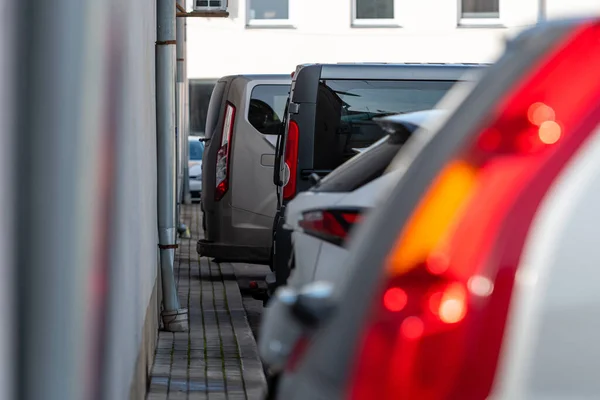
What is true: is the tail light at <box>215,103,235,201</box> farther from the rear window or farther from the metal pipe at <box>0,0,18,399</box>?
the metal pipe at <box>0,0,18,399</box>

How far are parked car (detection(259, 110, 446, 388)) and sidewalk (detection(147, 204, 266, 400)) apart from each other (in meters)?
2.09

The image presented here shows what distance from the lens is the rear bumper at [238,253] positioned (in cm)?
1227

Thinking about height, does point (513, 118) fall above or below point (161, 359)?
above

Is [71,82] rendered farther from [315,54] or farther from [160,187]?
[315,54]

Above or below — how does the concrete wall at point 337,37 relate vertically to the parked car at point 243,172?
above

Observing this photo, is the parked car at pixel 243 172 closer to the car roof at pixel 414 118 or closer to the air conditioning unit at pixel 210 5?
the air conditioning unit at pixel 210 5

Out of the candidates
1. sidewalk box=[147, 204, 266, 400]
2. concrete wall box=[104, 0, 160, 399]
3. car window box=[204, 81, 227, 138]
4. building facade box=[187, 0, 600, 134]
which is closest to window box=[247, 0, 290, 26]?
building facade box=[187, 0, 600, 134]

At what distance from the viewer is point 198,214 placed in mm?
24703

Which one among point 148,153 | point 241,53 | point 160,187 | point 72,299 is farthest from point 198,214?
point 72,299

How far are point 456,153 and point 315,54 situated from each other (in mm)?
32706

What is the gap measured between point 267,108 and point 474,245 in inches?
426

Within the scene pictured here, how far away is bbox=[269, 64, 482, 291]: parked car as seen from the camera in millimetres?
8820

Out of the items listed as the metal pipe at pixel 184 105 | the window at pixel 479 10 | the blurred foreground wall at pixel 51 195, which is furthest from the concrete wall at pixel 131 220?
the window at pixel 479 10

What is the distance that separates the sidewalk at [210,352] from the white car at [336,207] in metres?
2.11
